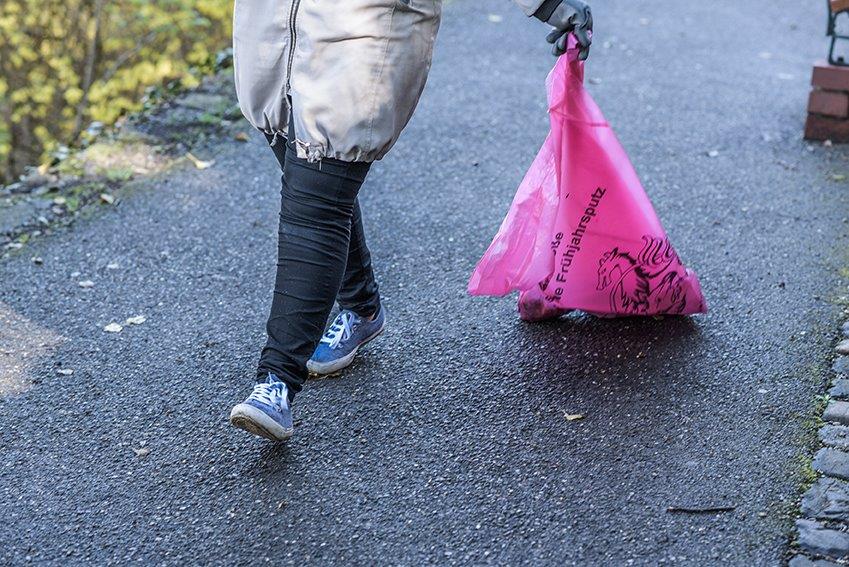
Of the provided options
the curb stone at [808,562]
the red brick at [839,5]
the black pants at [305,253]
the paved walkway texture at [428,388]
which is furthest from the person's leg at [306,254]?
the red brick at [839,5]

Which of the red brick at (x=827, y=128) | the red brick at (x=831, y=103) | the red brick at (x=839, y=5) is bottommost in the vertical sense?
the red brick at (x=827, y=128)

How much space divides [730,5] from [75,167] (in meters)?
5.16

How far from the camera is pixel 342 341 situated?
3.31 meters

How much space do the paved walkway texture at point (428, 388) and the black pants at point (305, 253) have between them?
28cm

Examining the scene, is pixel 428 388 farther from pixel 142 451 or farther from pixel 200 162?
pixel 200 162

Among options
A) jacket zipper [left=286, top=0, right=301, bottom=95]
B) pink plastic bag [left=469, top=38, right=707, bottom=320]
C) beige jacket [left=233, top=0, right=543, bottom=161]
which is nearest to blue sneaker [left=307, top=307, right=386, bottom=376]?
pink plastic bag [left=469, top=38, right=707, bottom=320]

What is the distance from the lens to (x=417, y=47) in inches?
104

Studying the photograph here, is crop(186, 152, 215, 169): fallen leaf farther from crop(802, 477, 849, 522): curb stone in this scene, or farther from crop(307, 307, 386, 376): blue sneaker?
crop(802, 477, 849, 522): curb stone

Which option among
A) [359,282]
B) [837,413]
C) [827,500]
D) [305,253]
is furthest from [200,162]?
[827,500]

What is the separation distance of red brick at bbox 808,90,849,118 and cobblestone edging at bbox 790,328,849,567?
95.8 inches

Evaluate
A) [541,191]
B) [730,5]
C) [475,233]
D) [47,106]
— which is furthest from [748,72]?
[47,106]

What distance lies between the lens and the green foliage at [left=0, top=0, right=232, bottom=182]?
8305 mm

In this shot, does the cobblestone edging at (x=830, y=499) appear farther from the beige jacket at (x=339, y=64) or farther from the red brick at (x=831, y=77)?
the red brick at (x=831, y=77)

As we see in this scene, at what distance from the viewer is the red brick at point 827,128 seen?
5.21 meters
